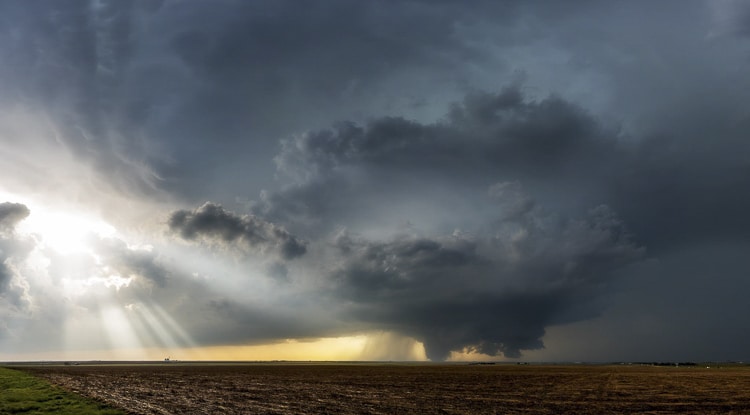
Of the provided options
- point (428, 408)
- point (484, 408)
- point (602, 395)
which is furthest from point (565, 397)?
point (428, 408)

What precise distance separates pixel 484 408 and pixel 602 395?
76.7 ft

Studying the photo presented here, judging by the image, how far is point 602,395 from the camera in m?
62.2

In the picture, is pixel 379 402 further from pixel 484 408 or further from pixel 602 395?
pixel 602 395

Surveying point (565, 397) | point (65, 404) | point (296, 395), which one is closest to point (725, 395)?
point (565, 397)

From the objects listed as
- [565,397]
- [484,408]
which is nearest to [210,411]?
[484,408]

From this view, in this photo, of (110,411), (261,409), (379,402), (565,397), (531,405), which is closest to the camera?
(110,411)

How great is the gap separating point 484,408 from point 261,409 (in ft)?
68.9

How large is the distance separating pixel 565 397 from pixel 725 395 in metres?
20.1

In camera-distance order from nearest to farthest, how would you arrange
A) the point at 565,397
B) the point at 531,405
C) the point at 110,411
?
the point at 110,411, the point at 531,405, the point at 565,397

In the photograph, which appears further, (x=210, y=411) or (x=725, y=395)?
(x=725, y=395)

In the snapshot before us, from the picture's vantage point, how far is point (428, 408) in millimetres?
47969

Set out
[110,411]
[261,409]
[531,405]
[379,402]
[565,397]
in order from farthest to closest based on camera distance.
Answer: [565,397], [379,402], [531,405], [261,409], [110,411]

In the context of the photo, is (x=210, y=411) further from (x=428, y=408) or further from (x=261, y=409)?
(x=428, y=408)

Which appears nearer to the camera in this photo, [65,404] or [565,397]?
[65,404]
